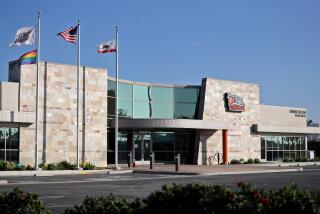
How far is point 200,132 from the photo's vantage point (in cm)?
4734

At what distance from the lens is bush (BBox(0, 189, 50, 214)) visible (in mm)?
8953

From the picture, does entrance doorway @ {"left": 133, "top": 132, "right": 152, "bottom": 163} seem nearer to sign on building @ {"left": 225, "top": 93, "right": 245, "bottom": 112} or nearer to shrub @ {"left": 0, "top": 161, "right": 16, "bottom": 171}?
sign on building @ {"left": 225, "top": 93, "right": 245, "bottom": 112}

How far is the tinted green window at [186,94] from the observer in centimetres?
4750

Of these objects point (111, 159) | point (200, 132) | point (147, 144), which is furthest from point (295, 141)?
point (111, 159)

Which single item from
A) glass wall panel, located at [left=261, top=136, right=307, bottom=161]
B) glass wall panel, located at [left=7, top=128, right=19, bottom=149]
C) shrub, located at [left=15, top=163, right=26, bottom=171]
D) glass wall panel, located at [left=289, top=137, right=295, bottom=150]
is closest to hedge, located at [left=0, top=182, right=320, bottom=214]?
shrub, located at [left=15, top=163, right=26, bottom=171]

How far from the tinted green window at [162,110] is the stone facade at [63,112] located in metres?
6.64

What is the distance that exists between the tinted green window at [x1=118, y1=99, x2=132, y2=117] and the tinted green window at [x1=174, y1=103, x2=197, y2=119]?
16.4ft

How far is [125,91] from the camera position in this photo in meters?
43.7

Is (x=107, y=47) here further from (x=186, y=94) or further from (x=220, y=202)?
(x=220, y=202)

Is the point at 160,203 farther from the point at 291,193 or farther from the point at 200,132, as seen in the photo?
the point at 200,132

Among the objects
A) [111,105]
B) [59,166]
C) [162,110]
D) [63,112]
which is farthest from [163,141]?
[59,166]

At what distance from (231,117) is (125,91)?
11.8 metres

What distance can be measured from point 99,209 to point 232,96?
42773 millimetres

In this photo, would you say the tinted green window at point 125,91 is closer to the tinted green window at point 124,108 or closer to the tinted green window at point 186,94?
the tinted green window at point 124,108
